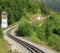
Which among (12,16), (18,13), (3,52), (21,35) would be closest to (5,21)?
(12,16)

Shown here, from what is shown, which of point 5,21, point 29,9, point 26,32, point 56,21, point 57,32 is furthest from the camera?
point 29,9

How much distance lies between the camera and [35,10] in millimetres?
178500

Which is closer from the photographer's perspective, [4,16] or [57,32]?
[57,32]

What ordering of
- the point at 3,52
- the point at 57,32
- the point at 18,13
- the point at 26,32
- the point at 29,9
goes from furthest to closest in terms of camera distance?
the point at 29,9 < the point at 18,13 < the point at 57,32 < the point at 26,32 < the point at 3,52

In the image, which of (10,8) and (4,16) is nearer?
(4,16)

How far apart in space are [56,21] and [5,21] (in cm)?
2621

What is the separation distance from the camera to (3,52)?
4138cm

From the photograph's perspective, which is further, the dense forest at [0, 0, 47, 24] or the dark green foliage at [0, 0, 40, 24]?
the dense forest at [0, 0, 47, 24]

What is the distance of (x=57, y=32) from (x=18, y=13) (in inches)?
1504

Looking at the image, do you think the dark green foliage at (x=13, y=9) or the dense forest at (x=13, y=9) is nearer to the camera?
the dark green foliage at (x=13, y=9)

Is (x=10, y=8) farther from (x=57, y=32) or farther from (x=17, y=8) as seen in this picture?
(x=57, y=32)

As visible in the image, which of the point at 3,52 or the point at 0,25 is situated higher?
the point at 3,52

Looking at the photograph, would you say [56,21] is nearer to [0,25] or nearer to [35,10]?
[0,25]

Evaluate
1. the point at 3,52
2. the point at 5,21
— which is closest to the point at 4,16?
the point at 5,21
